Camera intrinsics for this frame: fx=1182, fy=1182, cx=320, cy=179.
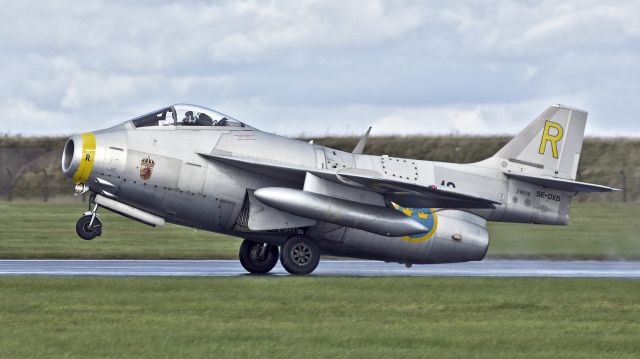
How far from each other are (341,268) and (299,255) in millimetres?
3564

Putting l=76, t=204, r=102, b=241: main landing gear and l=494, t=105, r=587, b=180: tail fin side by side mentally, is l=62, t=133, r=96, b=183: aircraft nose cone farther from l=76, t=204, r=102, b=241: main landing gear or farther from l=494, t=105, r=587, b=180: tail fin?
l=494, t=105, r=587, b=180: tail fin

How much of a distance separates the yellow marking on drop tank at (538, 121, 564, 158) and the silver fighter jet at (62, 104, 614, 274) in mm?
821

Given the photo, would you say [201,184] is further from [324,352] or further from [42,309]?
[324,352]

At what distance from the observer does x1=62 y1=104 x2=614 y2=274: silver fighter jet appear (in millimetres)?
20094

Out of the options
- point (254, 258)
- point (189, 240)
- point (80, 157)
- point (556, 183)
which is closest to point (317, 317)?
point (80, 157)

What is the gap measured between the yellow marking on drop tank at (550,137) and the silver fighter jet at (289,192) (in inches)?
32.3

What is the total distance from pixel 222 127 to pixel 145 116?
1.38 metres

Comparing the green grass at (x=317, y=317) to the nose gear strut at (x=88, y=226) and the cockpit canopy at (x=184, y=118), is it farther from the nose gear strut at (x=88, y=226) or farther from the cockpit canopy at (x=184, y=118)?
the cockpit canopy at (x=184, y=118)

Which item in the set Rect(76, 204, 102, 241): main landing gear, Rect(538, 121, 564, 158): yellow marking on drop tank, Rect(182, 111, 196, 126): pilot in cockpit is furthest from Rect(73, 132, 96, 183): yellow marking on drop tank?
Rect(538, 121, 564, 158): yellow marking on drop tank

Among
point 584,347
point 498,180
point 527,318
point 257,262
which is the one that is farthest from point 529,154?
point 584,347

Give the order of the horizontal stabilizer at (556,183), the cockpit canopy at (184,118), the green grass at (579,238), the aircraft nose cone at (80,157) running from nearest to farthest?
the aircraft nose cone at (80,157) → the cockpit canopy at (184,118) → the horizontal stabilizer at (556,183) → the green grass at (579,238)

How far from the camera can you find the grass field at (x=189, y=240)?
28.4 metres

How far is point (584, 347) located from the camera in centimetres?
1223

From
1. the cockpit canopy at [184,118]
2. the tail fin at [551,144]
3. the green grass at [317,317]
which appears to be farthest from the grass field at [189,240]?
the green grass at [317,317]
